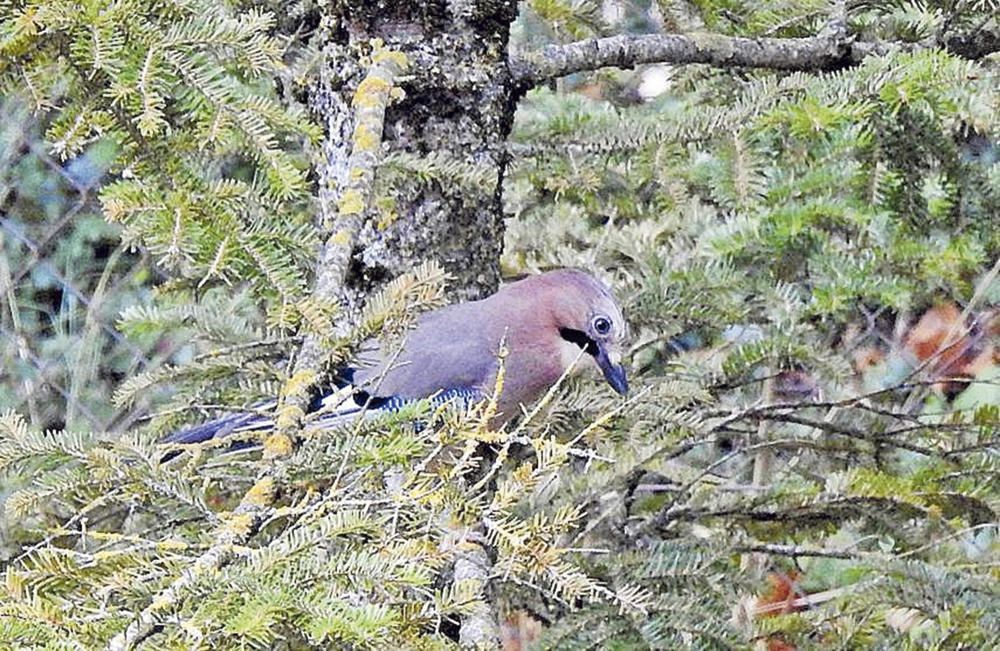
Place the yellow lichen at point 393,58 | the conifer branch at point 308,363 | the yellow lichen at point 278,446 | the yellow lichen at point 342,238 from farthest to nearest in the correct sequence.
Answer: the yellow lichen at point 393,58, the yellow lichen at point 342,238, the yellow lichen at point 278,446, the conifer branch at point 308,363

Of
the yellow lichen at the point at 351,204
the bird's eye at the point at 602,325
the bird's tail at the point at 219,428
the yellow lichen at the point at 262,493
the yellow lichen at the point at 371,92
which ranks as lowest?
the bird's eye at the point at 602,325

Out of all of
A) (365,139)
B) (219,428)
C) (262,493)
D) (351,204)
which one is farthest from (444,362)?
(262,493)

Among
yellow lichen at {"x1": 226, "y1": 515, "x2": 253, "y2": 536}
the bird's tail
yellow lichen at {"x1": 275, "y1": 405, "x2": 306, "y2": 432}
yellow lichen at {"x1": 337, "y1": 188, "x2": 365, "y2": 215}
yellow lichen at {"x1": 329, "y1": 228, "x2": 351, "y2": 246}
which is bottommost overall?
the bird's tail

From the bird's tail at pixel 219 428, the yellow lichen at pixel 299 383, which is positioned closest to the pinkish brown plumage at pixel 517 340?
the bird's tail at pixel 219 428

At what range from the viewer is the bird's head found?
7.40 feet

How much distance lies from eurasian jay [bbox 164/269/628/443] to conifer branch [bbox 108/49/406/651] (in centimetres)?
36

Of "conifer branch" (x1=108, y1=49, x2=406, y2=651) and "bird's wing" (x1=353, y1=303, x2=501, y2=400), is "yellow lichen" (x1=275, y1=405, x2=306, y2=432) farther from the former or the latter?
"bird's wing" (x1=353, y1=303, x2=501, y2=400)

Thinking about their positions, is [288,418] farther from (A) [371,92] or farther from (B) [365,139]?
(A) [371,92]

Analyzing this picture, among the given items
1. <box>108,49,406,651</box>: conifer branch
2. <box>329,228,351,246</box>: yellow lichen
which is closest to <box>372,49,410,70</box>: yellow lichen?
<box>108,49,406,651</box>: conifer branch

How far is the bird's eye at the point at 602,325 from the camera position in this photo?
2262 millimetres

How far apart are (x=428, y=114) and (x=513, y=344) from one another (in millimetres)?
400

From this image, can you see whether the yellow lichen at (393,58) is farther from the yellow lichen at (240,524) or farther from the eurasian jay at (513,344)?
the yellow lichen at (240,524)

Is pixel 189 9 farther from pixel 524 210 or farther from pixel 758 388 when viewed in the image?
pixel 758 388

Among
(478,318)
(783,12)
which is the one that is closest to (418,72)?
(478,318)
